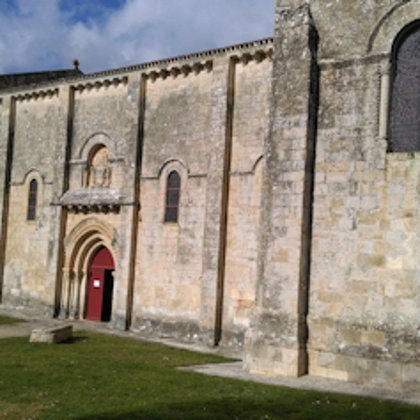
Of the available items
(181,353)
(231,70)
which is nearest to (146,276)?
(181,353)

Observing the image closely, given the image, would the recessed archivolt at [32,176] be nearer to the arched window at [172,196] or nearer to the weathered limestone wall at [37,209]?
the weathered limestone wall at [37,209]

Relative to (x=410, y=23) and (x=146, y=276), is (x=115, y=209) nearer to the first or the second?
(x=146, y=276)

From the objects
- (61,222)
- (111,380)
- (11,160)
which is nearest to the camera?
(111,380)

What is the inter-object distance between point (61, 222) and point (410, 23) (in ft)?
42.0

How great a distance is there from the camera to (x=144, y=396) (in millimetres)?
8469

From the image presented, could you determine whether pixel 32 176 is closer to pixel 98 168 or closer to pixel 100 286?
pixel 98 168

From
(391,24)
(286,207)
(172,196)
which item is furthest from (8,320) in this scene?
(391,24)

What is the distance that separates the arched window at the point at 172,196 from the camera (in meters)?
16.4

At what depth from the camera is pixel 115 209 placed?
17.6 m

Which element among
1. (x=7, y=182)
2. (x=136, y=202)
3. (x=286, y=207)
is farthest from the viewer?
(x=7, y=182)

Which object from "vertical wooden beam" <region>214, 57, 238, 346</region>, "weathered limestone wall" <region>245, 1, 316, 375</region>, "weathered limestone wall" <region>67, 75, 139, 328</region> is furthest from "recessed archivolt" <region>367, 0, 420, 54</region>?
"weathered limestone wall" <region>67, 75, 139, 328</region>

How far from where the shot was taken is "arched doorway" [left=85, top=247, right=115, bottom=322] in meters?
18.6

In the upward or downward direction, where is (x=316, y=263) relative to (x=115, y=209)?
downward

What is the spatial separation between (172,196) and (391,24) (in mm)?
8244
